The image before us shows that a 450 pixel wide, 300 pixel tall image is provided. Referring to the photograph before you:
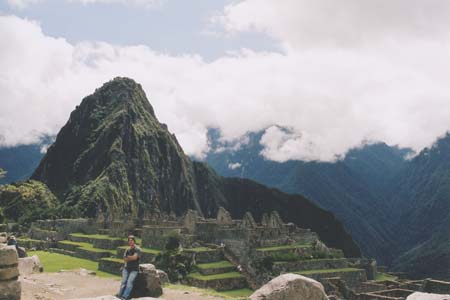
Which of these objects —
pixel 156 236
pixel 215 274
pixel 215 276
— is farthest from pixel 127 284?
pixel 156 236

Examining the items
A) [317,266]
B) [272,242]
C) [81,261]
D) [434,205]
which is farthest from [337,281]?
[434,205]

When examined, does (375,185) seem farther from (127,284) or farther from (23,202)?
(127,284)

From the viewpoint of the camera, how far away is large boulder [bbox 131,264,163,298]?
44.9 ft

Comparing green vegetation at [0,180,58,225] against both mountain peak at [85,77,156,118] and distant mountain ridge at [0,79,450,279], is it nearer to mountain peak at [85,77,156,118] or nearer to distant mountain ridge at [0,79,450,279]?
distant mountain ridge at [0,79,450,279]

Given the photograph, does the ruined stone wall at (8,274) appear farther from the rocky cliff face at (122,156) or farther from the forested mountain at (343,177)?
the forested mountain at (343,177)

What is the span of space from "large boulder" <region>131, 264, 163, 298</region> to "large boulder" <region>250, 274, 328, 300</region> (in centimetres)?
445

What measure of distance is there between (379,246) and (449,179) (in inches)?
1264

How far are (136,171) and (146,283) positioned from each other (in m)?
148

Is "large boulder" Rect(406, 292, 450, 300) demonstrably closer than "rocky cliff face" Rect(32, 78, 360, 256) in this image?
Yes

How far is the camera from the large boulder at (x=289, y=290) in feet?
32.7

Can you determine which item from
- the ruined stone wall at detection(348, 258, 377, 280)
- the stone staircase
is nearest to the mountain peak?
the ruined stone wall at detection(348, 258, 377, 280)

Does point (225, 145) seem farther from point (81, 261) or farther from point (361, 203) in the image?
point (81, 261)

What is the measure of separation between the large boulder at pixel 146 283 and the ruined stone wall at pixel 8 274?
3.65 m

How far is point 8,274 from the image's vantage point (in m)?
10.2
